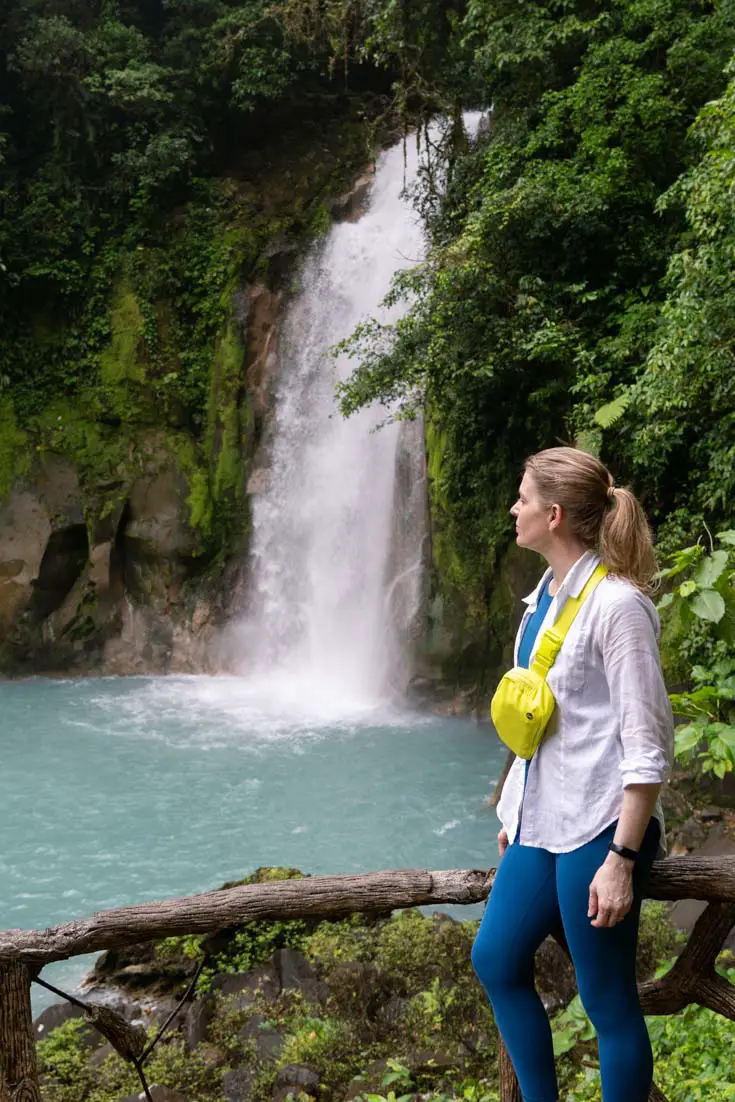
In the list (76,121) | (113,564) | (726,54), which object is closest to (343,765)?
(113,564)

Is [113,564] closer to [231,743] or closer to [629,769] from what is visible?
[231,743]

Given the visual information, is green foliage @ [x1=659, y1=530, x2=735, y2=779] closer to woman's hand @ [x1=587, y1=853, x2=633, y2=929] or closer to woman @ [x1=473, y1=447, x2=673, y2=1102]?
woman @ [x1=473, y1=447, x2=673, y2=1102]

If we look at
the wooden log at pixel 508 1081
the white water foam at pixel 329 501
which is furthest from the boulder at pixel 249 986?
the white water foam at pixel 329 501

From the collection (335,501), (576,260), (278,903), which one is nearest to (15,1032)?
(278,903)

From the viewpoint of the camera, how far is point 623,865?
1.76 meters

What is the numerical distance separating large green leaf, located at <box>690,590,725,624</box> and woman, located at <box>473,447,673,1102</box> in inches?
27.0

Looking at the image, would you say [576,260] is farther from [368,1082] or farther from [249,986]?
[368,1082]

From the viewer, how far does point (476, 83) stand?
11.0 m

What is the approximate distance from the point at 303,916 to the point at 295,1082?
245 centimetres

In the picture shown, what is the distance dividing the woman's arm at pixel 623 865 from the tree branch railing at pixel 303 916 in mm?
226

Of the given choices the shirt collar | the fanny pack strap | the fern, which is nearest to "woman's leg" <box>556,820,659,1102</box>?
the fanny pack strap

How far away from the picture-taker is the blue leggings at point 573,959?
1.82m

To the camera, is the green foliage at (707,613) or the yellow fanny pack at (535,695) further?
the green foliage at (707,613)

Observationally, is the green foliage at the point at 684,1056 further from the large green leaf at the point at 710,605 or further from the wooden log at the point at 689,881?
the large green leaf at the point at 710,605
